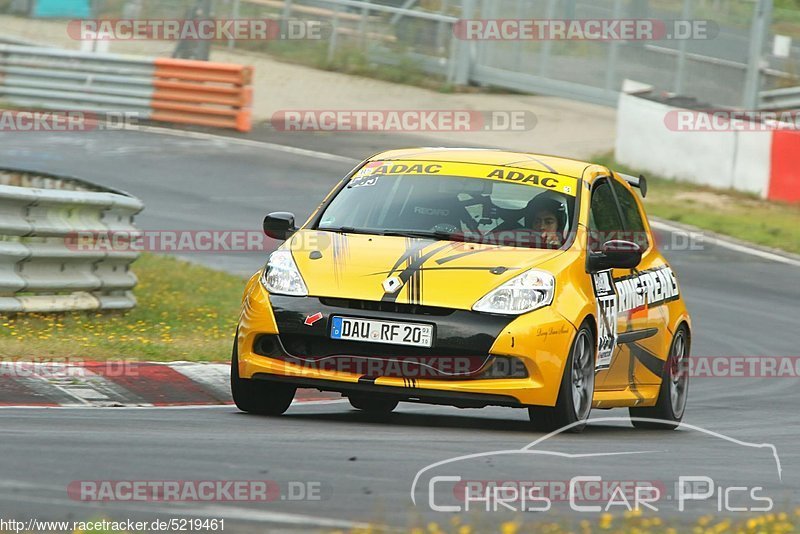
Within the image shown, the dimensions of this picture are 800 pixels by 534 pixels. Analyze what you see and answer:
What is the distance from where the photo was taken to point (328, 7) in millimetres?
35156

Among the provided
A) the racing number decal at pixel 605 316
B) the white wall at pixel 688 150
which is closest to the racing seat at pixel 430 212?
the racing number decal at pixel 605 316

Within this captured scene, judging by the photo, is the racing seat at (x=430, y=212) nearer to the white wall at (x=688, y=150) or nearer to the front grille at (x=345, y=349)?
the front grille at (x=345, y=349)

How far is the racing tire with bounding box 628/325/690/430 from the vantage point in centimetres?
1039

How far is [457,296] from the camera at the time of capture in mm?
8383

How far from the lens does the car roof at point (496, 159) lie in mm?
Result: 9828

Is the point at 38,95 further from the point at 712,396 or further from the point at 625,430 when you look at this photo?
the point at 625,430

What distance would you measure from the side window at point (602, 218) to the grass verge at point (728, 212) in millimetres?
10716

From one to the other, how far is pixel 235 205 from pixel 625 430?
11776 millimetres

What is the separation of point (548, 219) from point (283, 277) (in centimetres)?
163

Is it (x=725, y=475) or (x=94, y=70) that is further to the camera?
(x=94, y=70)

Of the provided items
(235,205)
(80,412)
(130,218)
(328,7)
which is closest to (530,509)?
(80,412)

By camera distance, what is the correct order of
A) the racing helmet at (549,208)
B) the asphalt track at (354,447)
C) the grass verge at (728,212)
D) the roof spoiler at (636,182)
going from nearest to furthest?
1. the asphalt track at (354,447)
2. the racing helmet at (549,208)
3. the roof spoiler at (636,182)
4. the grass verge at (728,212)

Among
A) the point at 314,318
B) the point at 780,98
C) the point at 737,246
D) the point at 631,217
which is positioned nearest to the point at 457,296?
the point at 314,318

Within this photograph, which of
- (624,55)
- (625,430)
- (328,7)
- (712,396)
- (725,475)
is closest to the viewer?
(725,475)
